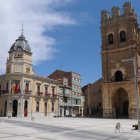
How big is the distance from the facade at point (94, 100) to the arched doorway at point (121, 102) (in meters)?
4.78

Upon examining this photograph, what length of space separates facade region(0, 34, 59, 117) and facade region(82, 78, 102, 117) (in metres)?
11.5

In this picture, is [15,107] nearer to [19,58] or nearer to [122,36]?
[19,58]

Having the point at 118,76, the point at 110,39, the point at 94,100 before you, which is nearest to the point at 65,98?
the point at 94,100

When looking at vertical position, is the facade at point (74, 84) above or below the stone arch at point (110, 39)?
below

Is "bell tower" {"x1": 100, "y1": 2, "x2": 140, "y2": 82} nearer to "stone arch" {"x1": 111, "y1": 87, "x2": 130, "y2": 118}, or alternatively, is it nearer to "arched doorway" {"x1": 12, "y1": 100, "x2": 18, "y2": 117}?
"stone arch" {"x1": 111, "y1": 87, "x2": 130, "y2": 118}

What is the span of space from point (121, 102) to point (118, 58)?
986cm

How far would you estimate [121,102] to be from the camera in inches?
1663

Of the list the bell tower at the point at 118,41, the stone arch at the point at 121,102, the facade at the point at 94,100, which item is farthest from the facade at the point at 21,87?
the stone arch at the point at 121,102

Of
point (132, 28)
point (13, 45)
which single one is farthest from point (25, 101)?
point (132, 28)

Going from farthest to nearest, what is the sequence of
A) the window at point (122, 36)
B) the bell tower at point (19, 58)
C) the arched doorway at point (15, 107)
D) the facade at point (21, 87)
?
the bell tower at point (19, 58) → the facade at point (21, 87) → the arched doorway at point (15, 107) → the window at point (122, 36)

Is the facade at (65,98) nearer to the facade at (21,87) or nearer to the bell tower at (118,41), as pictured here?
the facade at (21,87)

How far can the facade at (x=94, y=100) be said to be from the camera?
45.8 m

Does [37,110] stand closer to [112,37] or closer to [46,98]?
[46,98]

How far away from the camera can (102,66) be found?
4278 cm
